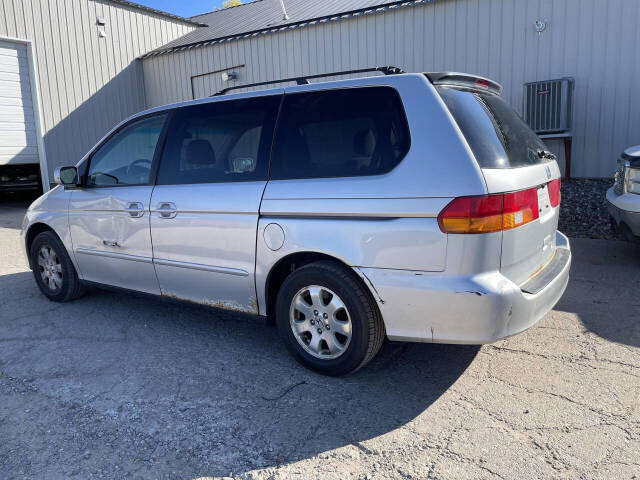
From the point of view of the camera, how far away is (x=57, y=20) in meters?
12.6

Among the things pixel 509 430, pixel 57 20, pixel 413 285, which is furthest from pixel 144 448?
pixel 57 20

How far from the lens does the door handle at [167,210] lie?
3.76 metres

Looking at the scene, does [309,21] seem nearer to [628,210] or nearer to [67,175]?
[67,175]

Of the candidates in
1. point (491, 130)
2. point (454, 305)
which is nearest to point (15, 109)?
point (491, 130)

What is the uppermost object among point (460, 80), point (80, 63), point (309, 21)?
point (309, 21)

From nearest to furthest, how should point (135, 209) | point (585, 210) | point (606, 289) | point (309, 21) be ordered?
point (135, 209)
point (606, 289)
point (585, 210)
point (309, 21)

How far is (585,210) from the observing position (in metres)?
7.59

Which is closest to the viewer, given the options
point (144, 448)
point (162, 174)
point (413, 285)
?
point (144, 448)

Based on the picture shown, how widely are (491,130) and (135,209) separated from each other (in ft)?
8.75

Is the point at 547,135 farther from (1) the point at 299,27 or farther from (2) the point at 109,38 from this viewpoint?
(2) the point at 109,38

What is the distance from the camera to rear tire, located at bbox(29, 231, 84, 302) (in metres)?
4.81

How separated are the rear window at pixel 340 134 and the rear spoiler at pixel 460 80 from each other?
24 cm

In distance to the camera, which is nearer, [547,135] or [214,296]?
[214,296]

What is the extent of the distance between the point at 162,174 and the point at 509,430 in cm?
292
